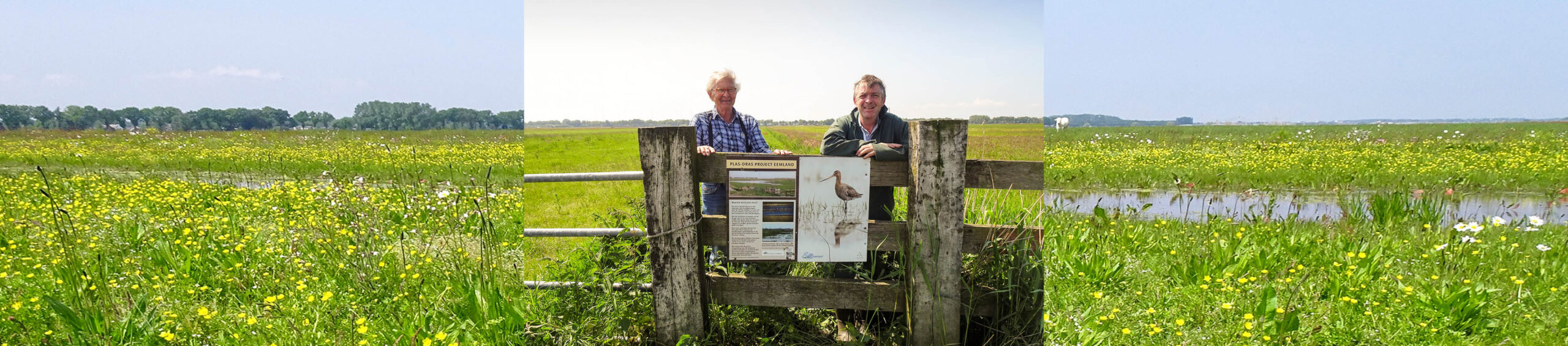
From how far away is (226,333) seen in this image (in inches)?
132

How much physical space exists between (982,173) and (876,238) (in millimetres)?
585

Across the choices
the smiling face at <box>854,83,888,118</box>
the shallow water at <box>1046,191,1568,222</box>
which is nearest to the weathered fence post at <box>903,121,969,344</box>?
the smiling face at <box>854,83,888,118</box>

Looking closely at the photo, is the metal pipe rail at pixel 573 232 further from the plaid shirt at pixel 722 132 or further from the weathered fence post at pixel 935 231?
the weathered fence post at pixel 935 231

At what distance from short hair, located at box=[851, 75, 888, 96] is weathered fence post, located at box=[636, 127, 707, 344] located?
90cm

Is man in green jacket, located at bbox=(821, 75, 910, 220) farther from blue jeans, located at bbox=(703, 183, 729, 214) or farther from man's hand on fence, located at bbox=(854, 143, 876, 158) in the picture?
blue jeans, located at bbox=(703, 183, 729, 214)

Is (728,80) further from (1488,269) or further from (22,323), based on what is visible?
(1488,269)

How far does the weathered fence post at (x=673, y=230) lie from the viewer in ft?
10.0

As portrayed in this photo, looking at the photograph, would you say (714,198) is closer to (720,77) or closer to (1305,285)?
(720,77)

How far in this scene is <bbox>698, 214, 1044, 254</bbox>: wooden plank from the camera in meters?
3.15

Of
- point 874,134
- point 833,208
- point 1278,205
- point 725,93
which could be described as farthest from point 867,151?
point 1278,205

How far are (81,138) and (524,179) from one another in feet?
44.5

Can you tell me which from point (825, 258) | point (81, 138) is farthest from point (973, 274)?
point (81, 138)

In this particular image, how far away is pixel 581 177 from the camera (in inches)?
154

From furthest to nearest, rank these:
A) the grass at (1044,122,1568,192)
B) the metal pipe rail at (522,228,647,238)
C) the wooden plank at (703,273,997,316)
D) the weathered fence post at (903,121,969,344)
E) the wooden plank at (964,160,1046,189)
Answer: the grass at (1044,122,1568,192)
the metal pipe rail at (522,228,647,238)
the wooden plank at (703,273,997,316)
the wooden plank at (964,160,1046,189)
the weathered fence post at (903,121,969,344)
